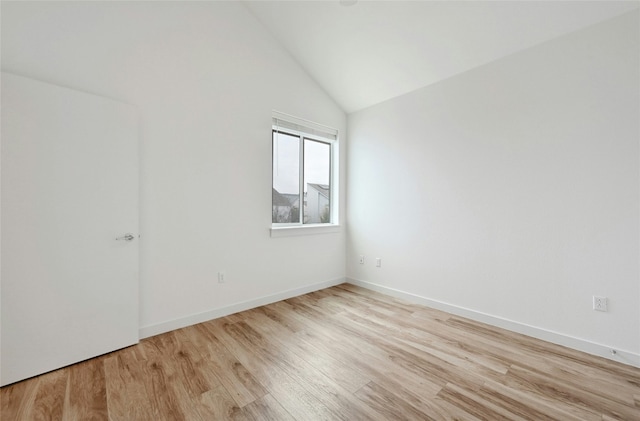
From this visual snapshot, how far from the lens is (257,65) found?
306cm

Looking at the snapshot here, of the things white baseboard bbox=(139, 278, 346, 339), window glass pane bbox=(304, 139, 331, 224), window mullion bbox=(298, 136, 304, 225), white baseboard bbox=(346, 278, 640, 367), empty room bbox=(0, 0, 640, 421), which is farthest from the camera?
window glass pane bbox=(304, 139, 331, 224)

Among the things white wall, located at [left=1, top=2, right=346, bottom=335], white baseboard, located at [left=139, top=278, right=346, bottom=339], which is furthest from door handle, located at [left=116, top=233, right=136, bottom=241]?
white baseboard, located at [left=139, top=278, right=346, bottom=339]

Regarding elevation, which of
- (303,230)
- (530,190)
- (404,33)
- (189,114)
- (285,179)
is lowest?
(303,230)

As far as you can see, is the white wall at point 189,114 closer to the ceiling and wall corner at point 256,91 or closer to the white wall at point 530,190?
the ceiling and wall corner at point 256,91

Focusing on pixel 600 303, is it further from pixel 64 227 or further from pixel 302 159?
pixel 64 227

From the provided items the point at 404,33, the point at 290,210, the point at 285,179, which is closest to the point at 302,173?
the point at 285,179

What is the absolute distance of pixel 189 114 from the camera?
8.41 ft

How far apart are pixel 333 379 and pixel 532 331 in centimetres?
191

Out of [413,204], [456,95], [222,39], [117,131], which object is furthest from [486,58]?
[117,131]

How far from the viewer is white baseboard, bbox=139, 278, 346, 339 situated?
236 cm

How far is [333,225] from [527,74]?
2.66 meters

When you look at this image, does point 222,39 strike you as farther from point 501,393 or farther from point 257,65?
point 501,393

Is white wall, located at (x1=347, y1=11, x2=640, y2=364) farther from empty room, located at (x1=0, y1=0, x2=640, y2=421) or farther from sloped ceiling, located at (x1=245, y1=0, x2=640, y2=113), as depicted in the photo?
sloped ceiling, located at (x1=245, y1=0, x2=640, y2=113)

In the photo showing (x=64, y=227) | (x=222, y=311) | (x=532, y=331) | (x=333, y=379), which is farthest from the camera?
(x=222, y=311)
